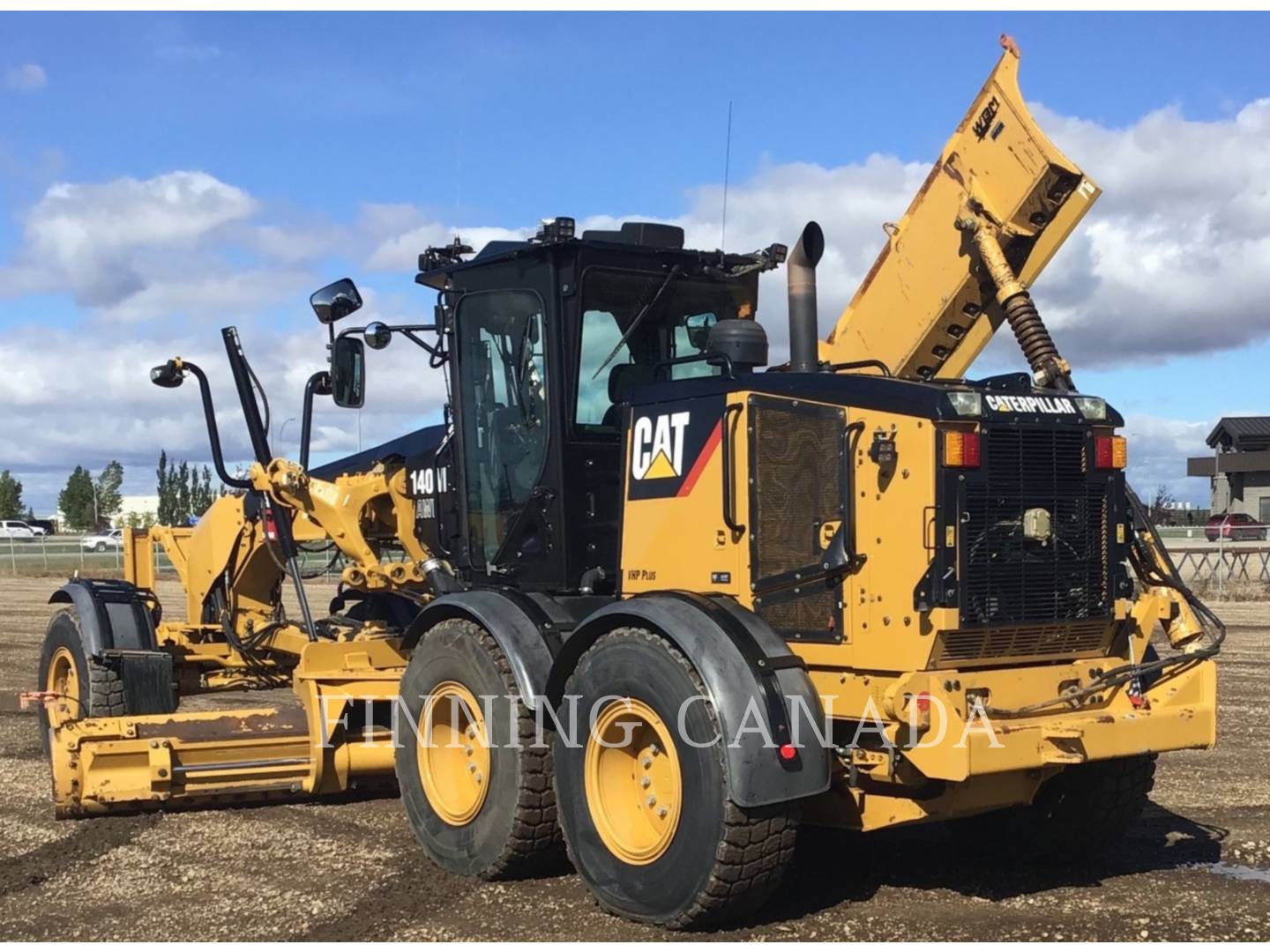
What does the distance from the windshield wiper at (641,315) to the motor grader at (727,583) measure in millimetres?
16

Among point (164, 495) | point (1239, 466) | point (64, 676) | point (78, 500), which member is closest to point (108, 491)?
point (78, 500)

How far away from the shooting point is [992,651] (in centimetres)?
619

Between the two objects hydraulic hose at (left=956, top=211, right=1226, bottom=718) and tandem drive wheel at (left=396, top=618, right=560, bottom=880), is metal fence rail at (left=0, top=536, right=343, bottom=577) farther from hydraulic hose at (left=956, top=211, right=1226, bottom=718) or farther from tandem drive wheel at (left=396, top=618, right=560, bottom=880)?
hydraulic hose at (left=956, top=211, right=1226, bottom=718)

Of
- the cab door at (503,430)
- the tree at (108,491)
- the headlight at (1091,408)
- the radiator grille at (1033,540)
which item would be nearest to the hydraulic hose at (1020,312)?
the headlight at (1091,408)

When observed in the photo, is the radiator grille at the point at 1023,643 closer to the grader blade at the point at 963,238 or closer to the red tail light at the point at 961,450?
the red tail light at the point at 961,450

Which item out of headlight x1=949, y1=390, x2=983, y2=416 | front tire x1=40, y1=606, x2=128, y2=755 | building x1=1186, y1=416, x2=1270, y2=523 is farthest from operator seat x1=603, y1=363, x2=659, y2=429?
building x1=1186, y1=416, x2=1270, y2=523

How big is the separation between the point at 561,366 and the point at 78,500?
354 feet

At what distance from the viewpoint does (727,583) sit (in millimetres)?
6566

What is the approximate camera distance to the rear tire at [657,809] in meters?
5.82

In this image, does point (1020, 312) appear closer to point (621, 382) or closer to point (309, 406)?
point (621, 382)

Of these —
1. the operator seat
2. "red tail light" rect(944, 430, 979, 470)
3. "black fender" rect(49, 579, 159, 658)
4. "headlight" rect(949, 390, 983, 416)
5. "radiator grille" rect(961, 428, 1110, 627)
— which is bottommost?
"black fender" rect(49, 579, 159, 658)

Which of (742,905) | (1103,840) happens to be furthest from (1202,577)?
(742,905)

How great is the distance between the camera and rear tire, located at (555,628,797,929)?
5816mm

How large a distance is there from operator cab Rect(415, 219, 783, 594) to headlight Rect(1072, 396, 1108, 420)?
180 centimetres
